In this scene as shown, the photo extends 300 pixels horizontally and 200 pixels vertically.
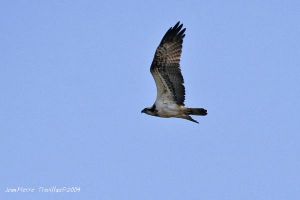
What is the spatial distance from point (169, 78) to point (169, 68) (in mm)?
290

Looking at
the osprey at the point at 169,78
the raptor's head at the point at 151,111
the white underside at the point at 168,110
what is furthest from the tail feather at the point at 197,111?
the raptor's head at the point at 151,111

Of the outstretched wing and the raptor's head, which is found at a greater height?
the outstretched wing

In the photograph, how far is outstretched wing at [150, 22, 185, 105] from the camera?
30.6 feet

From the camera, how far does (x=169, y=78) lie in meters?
9.33

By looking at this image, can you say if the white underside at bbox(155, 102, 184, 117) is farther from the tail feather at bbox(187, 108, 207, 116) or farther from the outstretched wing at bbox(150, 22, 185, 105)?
the tail feather at bbox(187, 108, 207, 116)

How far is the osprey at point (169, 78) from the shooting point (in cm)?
932

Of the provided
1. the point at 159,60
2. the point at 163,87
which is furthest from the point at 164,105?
the point at 159,60

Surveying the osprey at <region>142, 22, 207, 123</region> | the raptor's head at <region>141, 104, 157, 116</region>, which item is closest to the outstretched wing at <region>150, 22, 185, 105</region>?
the osprey at <region>142, 22, 207, 123</region>

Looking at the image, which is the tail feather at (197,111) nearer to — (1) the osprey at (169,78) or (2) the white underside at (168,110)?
(1) the osprey at (169,78)

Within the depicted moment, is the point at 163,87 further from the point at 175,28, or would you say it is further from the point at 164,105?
the point at 175,28

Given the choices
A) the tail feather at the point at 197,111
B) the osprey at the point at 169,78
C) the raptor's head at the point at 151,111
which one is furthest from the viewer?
the raptor's head at the point at 151,111

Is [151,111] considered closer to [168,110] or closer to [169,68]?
[168,110]

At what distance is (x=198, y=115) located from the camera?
8.88 m

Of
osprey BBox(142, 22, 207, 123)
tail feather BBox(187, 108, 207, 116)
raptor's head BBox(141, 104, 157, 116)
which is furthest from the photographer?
raptor's head BBox(141, 104, 157, 116)
